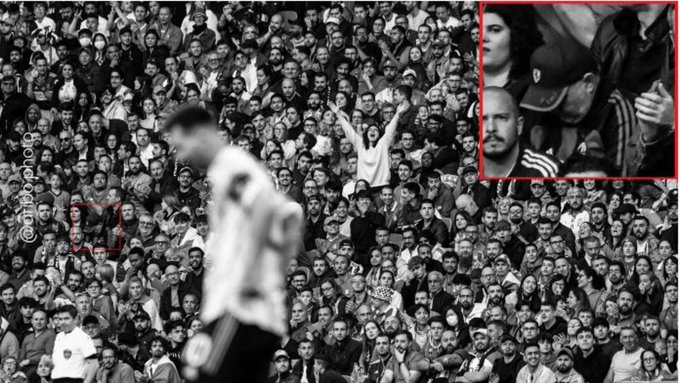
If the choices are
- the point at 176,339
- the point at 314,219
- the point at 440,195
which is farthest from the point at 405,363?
the point at 314,219

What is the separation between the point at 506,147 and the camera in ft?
55.0

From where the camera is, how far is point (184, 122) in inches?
300

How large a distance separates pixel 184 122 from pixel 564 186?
37.8 feet

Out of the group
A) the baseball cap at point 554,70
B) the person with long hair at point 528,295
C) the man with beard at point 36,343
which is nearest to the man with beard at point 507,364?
the person with long hair at point 528,295

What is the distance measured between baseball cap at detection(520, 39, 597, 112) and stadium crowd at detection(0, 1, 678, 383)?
5.94ft

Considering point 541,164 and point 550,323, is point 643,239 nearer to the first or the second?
point 550,323

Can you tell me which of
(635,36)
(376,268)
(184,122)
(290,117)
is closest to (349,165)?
(290,117)

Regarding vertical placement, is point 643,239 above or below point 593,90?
below

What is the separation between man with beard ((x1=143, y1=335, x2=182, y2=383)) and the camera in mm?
16641

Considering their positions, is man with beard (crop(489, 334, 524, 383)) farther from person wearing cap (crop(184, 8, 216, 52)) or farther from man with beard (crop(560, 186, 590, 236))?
person wearing cap (crop(184, 8, 216, 52))

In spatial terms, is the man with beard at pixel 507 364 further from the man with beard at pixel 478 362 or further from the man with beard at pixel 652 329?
the man with beard at pixel 652 329

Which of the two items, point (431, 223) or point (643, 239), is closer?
point (643, 239)

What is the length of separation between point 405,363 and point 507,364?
1.01 m

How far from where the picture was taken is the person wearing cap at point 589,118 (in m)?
15.9
